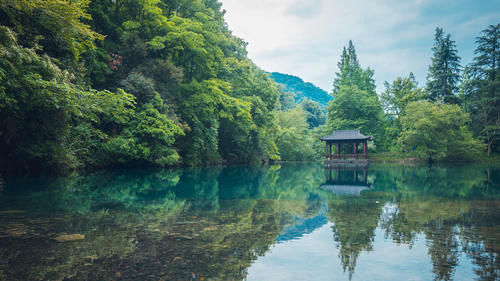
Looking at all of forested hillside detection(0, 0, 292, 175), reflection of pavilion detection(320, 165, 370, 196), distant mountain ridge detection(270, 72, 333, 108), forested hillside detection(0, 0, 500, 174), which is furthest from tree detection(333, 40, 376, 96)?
distant mountain ridge detection(270, 72, 333, 108)

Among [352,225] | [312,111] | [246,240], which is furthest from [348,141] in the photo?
[312,111]

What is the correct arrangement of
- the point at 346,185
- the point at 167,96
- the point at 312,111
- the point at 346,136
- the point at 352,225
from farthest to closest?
the point at 312,111, the point at 346,136, the point at 167,96, the point at 346,185, the point at 352,225

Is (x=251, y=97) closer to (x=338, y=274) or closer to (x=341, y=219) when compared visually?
(x=341, y=219)

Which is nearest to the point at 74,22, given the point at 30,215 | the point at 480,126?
the point at 30,215

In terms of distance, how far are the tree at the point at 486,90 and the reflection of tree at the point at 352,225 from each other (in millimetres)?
35372

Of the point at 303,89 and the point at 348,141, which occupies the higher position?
the point at 303,89

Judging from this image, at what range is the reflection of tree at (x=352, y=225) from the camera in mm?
3265

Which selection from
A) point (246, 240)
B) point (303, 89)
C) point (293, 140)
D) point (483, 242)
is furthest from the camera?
point (303, 89)

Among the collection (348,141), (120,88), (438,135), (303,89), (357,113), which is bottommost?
(348,141)

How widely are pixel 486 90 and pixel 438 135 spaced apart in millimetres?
12356

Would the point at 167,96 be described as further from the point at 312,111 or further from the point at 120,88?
the point at 312,111

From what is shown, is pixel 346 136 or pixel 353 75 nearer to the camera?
pixel 346 136

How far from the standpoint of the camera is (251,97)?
25.0 meters

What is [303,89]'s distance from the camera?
116250 millimetres
